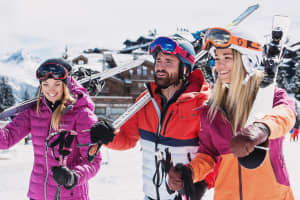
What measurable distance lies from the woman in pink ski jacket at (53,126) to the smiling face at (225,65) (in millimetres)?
1316

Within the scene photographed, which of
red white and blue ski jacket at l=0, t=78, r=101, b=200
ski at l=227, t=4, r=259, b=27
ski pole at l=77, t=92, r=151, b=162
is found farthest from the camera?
red white and blue ski jacket at l=0, t=78, r=101, b=200

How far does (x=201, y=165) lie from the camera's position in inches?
75.8

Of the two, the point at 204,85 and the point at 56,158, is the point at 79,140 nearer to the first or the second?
the point at 56,158

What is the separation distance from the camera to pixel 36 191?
2551 millimetres

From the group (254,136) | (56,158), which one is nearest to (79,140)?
(56,158)

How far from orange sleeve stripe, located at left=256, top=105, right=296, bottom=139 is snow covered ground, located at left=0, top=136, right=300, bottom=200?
473 centimetres

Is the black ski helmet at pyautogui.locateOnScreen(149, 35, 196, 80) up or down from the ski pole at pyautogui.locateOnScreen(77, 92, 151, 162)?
up

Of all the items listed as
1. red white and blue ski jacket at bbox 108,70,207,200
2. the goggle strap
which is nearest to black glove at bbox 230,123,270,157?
the goggle strap

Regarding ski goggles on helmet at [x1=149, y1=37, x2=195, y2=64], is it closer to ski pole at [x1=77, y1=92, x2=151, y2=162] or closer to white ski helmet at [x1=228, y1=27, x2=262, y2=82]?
ski pole at [x1=77, y1=92, x2=151, y2=162]

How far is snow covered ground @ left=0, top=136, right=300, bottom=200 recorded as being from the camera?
635 centimetres

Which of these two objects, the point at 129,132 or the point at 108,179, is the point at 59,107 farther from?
the point at 108,179

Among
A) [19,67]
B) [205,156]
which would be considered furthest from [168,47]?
[19,67]

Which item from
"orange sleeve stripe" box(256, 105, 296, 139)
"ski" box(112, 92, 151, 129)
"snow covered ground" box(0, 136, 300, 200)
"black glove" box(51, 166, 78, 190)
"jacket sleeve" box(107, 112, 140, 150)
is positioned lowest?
"snow covered ground" box(0, 136, 300, 200)

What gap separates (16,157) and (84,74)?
9.49m
